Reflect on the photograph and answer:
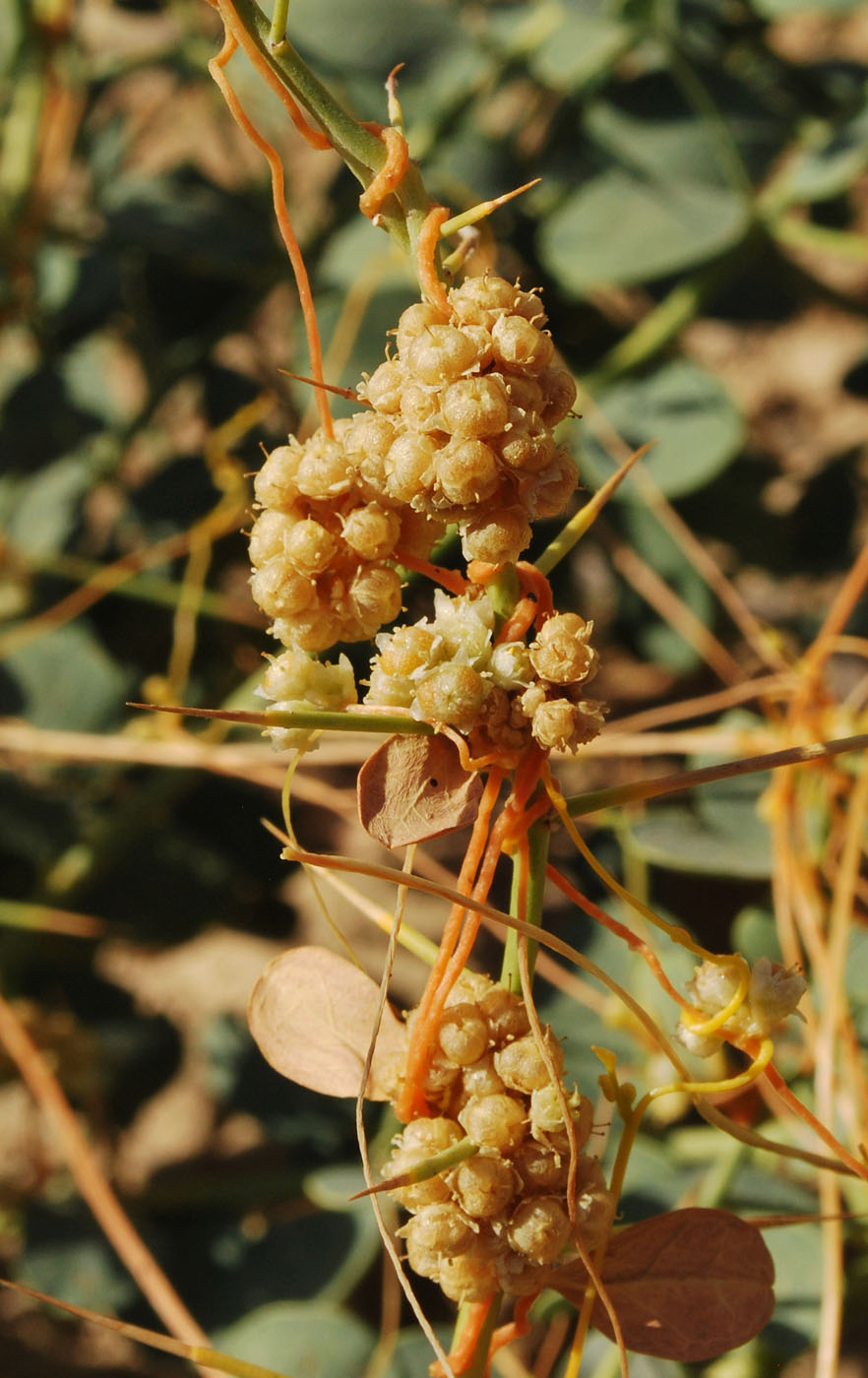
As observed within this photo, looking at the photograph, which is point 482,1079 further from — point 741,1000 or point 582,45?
point 582,45

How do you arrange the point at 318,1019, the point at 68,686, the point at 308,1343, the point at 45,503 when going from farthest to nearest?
the point at 45,503 < the point at 68,686 < the point at 308,1343 < the point at 318,1019

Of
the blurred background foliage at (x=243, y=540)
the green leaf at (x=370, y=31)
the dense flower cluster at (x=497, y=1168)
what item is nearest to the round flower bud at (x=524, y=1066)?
the dense flower cluster at (x=497, y=1168)

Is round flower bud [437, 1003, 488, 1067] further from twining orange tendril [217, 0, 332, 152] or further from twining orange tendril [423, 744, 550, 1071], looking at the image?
twining orange tendril [217, 0, 332, 152]

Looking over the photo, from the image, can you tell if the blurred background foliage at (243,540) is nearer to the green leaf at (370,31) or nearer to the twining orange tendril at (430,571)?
the green leaf at (370,31)

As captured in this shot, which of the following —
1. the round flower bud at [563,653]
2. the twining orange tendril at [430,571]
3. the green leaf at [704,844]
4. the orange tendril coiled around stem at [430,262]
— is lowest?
the green leaf at [704,844]

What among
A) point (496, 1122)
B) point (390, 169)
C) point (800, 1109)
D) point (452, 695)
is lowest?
point (800, 1109)

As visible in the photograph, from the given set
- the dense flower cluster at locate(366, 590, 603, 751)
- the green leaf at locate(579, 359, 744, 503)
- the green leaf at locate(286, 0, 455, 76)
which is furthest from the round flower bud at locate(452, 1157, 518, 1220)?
the green leaf at locate(286, 0, 455, 76)

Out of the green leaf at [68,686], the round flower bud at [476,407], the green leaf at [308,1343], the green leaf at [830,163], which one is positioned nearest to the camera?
the round flower bud at [476,407]

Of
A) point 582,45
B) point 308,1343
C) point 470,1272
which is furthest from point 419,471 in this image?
point 582,45
